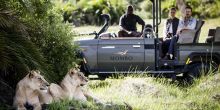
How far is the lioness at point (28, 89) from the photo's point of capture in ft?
24.0

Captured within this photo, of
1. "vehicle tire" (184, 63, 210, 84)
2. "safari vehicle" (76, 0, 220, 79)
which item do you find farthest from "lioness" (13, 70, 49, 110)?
"vehicle tire" (184, 63, 210, 84)

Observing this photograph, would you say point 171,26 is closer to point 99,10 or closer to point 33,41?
point 33,41

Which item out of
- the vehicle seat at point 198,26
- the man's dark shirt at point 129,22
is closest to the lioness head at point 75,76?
the vehicle seat at point 198,26

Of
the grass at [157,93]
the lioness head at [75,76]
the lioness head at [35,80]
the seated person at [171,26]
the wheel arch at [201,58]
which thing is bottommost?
the grass at [157,93]

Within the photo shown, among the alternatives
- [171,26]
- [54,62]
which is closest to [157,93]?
[54,62]

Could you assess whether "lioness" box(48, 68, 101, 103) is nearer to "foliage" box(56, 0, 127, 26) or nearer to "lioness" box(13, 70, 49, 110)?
"lioness" box(13, 70, 49, 110)

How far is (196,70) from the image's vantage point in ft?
41.0

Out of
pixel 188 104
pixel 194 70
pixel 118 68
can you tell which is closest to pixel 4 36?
pixel 188 104

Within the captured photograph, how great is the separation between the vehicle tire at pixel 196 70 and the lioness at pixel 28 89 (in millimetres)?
5721

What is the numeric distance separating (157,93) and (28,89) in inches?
165

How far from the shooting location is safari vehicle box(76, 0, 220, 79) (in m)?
12.4

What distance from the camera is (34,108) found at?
7.37 metres

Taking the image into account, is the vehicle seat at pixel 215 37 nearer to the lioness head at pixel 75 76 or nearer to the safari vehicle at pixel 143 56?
the safari vehicle at pixel 143 56

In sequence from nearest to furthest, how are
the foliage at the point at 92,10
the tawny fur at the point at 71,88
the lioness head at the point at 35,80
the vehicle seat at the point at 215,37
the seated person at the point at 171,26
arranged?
1. the lioness head at the point at 35,80
2. the tawny fur at the point at 71,88
3. the vehicle seat at the point at 215,37
4. the seated person at the point at 171,26
5. the foliage at the point at 92,10
